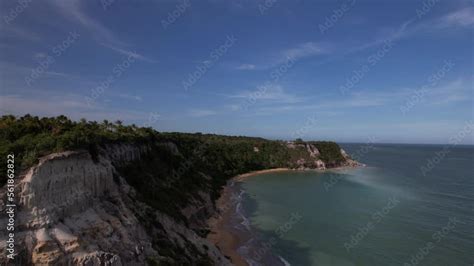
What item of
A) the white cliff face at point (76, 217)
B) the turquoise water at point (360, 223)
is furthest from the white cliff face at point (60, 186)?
the turquoise water at point (360, 223)

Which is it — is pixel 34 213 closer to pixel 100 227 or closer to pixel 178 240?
pixel 100 227

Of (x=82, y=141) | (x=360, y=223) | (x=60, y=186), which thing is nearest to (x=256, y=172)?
(x=360, y=223)

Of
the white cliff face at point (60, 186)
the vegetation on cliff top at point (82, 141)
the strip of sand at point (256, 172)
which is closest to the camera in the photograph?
the white cliff face at point (60, 186)

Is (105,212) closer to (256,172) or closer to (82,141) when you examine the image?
(82,141)

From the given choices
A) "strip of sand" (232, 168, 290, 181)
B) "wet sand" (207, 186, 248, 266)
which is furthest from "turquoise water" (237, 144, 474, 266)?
"strip of sand" (232, 168, 290, 181)

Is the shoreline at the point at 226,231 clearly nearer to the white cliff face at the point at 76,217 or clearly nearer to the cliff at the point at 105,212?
the cliff at the point at 105,212
